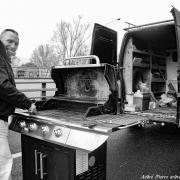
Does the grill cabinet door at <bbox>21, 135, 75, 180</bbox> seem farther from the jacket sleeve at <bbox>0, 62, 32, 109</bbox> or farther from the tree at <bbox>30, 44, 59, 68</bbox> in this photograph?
the tree at <bbox>30, 44, 59, 68</bbox>

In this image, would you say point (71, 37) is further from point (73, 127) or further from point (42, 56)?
point (73, 127)

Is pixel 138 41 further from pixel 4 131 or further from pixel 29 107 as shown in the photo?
pixel 4 131

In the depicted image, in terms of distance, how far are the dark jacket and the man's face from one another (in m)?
0.24

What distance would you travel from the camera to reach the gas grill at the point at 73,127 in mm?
2238

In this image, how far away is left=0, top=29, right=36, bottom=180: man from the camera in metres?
2.48

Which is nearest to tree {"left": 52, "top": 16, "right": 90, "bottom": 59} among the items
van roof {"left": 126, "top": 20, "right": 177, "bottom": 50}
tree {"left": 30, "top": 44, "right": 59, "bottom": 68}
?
tree {"left": 30, "top": 44, "right": 59, "bottom": 68}

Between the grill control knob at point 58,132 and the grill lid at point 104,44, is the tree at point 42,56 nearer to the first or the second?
the grill lid at point 104,44

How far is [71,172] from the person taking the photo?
2.35m

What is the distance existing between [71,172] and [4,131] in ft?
3.11

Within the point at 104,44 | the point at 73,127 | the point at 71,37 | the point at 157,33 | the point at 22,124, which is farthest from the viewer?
the point at 71,37

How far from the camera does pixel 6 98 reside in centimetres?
252

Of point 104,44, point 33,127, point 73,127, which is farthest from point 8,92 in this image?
point 104,44

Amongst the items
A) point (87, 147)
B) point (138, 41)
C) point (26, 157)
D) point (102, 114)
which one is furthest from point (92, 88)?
point (138, 41)

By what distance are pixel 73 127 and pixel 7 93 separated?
838mm
